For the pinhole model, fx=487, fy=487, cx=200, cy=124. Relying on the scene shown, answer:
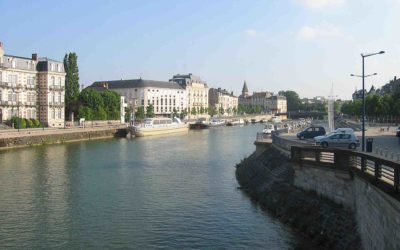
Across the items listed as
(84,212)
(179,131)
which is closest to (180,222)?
(84,212)

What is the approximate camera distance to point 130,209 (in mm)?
27953

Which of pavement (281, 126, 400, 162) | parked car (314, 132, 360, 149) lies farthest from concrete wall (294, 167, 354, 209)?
parked car (314, 132, 360, 149)

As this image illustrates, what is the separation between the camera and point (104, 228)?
24031 mm

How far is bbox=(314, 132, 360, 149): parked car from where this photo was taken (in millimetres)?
35281

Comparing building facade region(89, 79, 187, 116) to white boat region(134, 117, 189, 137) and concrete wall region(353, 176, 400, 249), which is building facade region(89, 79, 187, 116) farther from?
concrete wall region(353, 176, 400, 249)

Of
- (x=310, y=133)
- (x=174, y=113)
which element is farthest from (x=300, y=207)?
(x=174, y=113)

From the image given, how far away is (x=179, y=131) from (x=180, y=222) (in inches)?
3969

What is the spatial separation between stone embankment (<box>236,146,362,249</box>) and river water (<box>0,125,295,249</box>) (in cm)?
74

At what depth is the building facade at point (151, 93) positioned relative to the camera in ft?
556

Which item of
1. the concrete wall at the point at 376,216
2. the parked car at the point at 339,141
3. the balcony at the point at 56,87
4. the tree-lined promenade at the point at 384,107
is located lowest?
the concrete wall at the point at 376,216

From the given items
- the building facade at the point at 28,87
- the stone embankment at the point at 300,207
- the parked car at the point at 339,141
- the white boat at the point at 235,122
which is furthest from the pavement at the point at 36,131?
the white boat at the point at 235,122

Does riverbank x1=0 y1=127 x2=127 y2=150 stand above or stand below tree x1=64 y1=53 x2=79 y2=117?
below

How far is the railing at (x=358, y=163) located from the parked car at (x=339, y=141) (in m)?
10.2

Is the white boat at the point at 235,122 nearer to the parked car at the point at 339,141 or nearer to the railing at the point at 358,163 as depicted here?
the parked car at the point at 339,141
